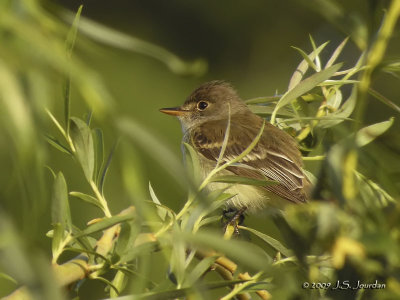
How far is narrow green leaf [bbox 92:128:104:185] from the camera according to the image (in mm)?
1613

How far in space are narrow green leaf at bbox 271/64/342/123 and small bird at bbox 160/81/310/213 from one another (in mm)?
980

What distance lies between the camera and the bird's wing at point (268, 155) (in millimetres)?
3498

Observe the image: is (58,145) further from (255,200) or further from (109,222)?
(255,200)

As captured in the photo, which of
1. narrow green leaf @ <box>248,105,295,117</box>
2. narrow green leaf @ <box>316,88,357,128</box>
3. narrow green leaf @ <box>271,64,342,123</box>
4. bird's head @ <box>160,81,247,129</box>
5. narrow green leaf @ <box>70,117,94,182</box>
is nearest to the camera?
narrow green leaf @ <box>70,117,94,182</box>

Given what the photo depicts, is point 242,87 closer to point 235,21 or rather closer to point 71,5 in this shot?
point 235,21

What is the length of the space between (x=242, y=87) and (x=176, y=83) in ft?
2.62

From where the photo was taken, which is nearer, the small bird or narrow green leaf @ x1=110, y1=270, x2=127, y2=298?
narrow green leaf @ x1=110, y1=270, x2=127, y2=298

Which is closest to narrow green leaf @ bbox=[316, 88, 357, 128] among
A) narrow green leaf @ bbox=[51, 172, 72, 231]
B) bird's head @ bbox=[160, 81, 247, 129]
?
narrow green leaf @ bbox=[51, 172, 72, 231]

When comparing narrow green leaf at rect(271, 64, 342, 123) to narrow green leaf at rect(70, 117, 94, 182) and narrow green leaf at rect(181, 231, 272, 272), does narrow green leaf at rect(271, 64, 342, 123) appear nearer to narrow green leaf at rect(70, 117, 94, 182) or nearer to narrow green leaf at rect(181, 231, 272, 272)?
narrow green leaf at rect(70, 117, 94, 182)

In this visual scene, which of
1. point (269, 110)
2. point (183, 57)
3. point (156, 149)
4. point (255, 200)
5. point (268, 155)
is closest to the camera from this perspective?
point (156, 149)

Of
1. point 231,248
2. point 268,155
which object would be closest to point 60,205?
point 231,248

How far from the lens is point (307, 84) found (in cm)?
194

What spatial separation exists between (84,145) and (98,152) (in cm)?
10

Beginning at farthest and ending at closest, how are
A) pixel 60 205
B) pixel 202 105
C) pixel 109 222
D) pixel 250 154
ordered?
pixel 202 105, pixel 250 154, pixel 60 205, pixel 109 222
